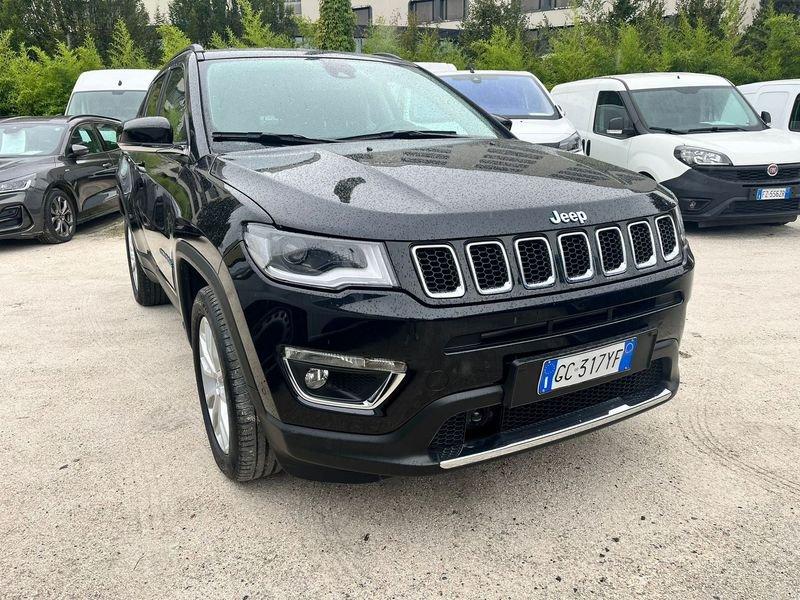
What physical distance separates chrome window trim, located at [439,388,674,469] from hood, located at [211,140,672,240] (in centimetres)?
66

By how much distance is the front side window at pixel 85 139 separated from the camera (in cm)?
841

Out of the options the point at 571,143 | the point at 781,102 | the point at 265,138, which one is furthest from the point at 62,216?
the point at 781,102

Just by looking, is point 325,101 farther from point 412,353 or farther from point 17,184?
point 17,184

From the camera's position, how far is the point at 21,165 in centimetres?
758

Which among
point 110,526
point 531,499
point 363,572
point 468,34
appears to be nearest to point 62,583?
point 110,526

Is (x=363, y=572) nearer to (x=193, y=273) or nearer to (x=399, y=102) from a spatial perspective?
(x=193, y=273)

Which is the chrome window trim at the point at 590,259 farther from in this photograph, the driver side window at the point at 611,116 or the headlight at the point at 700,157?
the driver side window at the point at 611,116

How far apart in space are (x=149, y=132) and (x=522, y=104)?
6112 millimetres

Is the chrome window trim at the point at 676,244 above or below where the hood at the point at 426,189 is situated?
below

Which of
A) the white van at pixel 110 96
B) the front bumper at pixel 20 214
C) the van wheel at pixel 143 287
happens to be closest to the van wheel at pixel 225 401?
the van wheel at pixel 143 287

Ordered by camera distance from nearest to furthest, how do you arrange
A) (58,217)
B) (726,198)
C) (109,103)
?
(726,198) < (58,217) < (109,103)

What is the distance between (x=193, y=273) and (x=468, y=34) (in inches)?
901

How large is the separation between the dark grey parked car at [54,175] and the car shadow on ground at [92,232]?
21 centimetres

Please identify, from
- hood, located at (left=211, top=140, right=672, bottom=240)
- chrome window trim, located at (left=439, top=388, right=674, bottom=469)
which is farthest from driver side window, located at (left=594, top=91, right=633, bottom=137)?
chrome window trim, located at (left=439, top=388, right=674, bottom=469)
